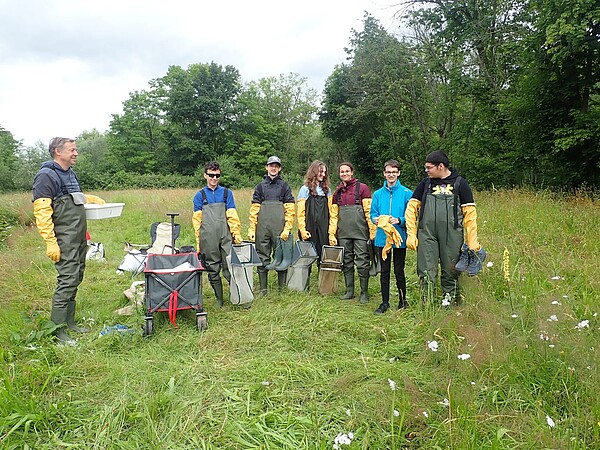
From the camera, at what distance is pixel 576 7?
23.5ft

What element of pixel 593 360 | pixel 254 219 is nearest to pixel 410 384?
pixel 593 360

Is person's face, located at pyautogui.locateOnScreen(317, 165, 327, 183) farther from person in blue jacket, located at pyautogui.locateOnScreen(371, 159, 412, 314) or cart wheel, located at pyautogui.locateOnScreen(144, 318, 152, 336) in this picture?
cart wheel, located at pyautogui.locateOnScreen(144, 318, 152, 336)

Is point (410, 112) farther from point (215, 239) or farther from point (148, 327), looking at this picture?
point (148, 327)

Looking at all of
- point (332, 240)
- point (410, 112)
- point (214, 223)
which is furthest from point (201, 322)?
point (410, 112)

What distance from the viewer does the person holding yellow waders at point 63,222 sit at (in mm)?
3373

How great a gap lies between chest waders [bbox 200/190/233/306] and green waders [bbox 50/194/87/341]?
1.19 m

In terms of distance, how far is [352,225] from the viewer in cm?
436

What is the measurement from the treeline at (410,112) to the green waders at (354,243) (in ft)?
21.3

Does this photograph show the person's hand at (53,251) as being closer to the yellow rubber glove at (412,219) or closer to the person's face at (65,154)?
the person's face at (65,154)

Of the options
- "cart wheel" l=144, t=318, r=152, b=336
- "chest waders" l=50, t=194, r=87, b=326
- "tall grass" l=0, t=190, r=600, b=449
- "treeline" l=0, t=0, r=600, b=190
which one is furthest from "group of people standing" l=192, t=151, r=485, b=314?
"treeline" l=0, t=0, r=600, b=190

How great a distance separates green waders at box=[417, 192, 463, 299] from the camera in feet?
11.7

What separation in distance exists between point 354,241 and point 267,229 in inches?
40.9

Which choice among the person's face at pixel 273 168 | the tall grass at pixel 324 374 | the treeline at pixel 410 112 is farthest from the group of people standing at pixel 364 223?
the treeline at pixel 410 112

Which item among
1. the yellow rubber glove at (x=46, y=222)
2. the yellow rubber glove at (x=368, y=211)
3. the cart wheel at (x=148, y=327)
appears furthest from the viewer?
the yellow rubber glove at (x=368, y=211)
